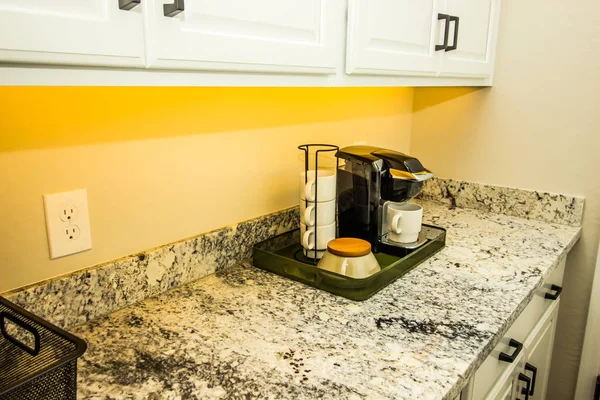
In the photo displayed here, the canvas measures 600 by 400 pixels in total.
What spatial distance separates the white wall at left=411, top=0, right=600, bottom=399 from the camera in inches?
54.3

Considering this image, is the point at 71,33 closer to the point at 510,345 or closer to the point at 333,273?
the point at 333,273

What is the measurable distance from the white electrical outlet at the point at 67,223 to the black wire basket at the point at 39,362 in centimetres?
15

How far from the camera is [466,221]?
5.04 feet

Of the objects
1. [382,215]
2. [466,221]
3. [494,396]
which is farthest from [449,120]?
[494,396]

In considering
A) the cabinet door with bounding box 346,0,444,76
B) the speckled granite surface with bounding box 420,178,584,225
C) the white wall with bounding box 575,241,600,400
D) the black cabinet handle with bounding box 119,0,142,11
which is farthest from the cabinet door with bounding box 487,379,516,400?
the black cabinet handle with bounding box 119,0,142,11

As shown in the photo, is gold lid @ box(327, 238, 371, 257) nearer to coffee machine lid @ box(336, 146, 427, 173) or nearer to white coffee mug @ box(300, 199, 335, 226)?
white coffee mug @ box(300, 199, 335, 226)

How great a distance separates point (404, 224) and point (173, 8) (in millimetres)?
782

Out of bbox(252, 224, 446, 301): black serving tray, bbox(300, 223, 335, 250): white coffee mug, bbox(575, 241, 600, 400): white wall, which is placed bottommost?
bbox(575, 241, 600, 400): white wall

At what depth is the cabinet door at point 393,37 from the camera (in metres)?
0.91

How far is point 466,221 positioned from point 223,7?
1.15 meters

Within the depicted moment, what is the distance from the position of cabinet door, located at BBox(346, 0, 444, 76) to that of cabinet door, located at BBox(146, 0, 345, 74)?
0.04 meters

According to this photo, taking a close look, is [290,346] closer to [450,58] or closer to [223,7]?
[223,7]

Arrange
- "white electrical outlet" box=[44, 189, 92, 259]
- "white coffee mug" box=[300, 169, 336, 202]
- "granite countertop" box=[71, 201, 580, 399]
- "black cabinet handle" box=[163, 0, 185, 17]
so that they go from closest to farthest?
1. "black cabinet handle" box=[163, 0, 185, 17]
2. "granite countertop" box=[71, 201, 580, 399]
3. "white electrical outlet" box=[44, 189, 92, 259]
4. "white coffee mug" box=[300, 169, 336, 202]

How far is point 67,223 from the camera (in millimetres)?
830
